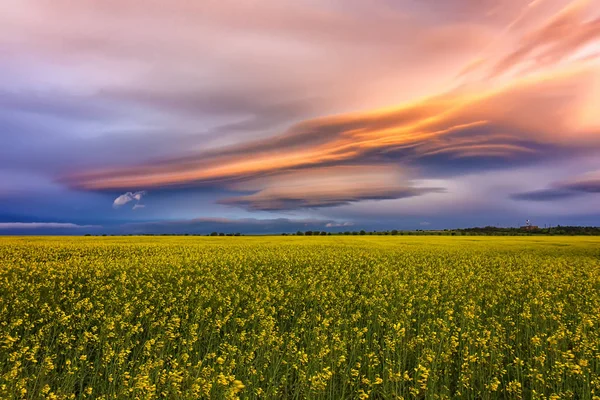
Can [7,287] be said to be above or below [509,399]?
above

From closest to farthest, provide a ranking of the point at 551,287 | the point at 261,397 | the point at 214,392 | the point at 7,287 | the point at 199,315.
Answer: the point at 214,392 → the point at 261,397 → the point at 199,315 → the point at 7,287 → the point at 551,287

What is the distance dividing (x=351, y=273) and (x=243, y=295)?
7.23m

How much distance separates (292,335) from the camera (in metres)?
8.52

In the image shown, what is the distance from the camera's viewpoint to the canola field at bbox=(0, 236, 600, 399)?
6965 mm

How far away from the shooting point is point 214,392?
642 centimetres

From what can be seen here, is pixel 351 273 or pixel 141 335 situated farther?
pixel 351 273

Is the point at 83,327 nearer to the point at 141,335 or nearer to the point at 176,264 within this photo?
the point at 141,335

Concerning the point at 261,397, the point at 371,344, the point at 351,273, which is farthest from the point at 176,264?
the point at 261,397

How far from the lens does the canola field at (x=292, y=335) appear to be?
6965mm

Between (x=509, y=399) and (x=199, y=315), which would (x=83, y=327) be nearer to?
(x=199, y=315)

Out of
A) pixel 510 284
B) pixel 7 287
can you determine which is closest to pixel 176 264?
pixel 7 287

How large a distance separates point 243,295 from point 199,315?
3.21 meters

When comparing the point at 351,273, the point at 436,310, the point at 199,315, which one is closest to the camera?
the point at 199,315

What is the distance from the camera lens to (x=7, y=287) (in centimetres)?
1398
